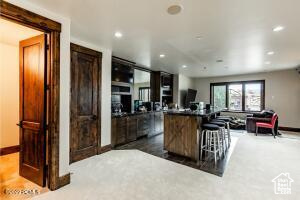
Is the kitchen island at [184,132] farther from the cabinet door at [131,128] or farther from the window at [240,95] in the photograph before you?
the window at [240,95]

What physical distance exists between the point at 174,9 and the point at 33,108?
8.70 feet

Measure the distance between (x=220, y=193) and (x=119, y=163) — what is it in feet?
6.55

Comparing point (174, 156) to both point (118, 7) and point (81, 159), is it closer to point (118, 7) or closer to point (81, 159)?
point (81, 159)

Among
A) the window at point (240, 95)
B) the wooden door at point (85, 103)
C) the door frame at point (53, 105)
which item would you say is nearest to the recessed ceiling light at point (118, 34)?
the wooden door at point (85, 103)

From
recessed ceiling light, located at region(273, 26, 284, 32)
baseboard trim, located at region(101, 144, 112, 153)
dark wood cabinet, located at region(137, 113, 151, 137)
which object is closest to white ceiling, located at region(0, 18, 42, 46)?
baseboard trim, located at region(101, 144, 112, 153)

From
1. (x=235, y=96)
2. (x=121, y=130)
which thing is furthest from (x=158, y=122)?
(x=235, y=96)

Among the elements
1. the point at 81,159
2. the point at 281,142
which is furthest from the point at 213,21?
the point at 281,142

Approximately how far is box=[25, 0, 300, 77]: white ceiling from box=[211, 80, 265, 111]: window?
155 inches

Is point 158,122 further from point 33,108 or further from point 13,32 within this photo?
point 13,32

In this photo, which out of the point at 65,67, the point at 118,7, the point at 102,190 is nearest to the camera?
the point at 118,7

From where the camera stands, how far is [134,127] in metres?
5.09

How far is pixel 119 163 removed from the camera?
3.36 m

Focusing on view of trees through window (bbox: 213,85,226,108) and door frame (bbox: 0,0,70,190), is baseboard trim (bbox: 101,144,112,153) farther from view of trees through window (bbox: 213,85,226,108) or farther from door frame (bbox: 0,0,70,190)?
view of trees through window (bbox: 213,85,226,108)

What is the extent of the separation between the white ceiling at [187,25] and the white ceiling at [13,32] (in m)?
0.78
